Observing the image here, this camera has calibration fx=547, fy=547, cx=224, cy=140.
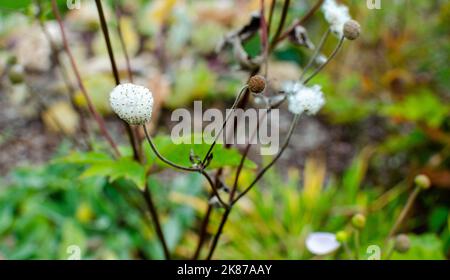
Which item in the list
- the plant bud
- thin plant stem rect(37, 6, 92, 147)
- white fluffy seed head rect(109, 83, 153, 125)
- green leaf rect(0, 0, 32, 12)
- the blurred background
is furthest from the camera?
the blurred background

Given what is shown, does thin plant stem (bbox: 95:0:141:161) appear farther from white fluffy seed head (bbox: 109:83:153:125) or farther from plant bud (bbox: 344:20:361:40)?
plant bud (bbox: 344:20:361:40)

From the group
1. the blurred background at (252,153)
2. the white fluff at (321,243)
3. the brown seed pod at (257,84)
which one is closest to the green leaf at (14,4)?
the blurred background at (252,153)

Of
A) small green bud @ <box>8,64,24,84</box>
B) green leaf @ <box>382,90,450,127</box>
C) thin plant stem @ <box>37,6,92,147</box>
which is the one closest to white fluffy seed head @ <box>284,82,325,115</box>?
thin plant stem @ <box>37,6,92,147</box>

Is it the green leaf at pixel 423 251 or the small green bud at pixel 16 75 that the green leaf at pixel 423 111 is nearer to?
the green leaf at pixel 423 251

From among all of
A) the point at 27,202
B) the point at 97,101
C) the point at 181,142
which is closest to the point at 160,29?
the point at 97,101

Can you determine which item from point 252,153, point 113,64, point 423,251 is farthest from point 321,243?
point 252,153

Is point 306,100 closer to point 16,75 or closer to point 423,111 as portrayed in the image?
point 16,75
